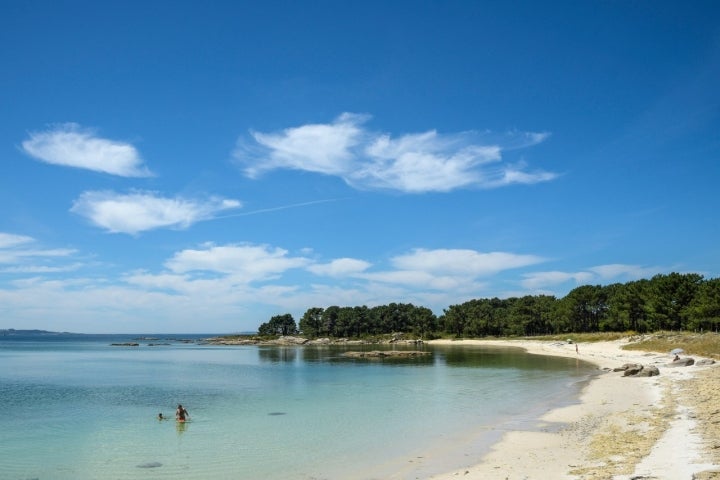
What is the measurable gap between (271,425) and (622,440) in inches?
800

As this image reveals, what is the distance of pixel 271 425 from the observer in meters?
32.7

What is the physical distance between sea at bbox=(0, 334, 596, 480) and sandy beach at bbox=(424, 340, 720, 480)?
5.75 feet

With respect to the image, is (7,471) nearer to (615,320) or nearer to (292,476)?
(292,476)

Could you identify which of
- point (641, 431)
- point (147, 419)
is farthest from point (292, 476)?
point (147, 419)

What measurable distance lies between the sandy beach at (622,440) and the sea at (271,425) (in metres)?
1.75

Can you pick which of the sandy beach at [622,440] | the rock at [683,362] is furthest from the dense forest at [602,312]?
the sandy beach at [622,440]

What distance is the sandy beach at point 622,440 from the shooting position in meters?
17.1

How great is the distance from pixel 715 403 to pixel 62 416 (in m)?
42.9

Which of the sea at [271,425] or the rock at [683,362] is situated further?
the rock at [683,362]

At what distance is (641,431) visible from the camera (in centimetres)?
2386

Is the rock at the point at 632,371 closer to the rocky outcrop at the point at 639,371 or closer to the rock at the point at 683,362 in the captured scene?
the rocky outcrop at the point at 639,371

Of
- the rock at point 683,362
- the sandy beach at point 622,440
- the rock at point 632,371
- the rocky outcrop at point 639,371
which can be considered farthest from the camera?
the rock at point 683,362

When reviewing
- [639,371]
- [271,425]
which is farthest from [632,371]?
[271,425]

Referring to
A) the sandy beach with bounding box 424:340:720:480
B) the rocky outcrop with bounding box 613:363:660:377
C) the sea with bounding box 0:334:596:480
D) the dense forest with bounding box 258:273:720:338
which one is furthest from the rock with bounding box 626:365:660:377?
the dense forest with bounding box 258:273:720:338
